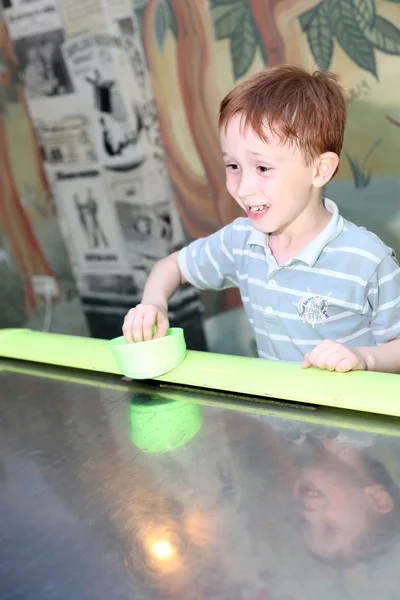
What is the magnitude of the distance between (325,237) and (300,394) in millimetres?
365

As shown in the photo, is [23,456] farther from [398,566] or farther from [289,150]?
[289,150]

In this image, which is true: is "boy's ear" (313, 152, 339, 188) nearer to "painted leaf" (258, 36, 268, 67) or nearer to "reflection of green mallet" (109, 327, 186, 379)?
"reflection of green mallet" (109, 327, 186, 379)

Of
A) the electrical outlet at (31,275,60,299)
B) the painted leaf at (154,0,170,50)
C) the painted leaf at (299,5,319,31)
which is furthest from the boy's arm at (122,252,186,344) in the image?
the electrical outlet at (31,275,60,299)

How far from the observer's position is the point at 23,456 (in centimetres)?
85

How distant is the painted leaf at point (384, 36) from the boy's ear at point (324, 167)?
52 cm

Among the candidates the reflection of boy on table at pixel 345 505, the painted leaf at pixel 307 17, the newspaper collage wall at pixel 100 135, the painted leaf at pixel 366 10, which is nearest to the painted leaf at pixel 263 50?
the painted leaf at pixel 307 17

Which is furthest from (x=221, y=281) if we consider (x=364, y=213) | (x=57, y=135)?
(x=57, y=135)

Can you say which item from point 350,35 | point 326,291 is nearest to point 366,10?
point 350,35

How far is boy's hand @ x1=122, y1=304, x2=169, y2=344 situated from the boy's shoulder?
314mm

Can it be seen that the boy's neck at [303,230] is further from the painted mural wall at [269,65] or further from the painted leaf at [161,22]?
the painted leaf at [161,22]

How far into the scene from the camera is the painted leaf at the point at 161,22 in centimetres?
184

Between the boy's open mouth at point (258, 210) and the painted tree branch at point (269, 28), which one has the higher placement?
the painted tree branch at point (269, 28)

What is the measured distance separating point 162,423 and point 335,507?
297 mm

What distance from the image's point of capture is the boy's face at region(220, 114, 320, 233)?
1.09 meters
